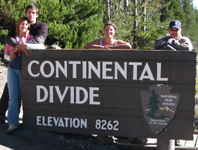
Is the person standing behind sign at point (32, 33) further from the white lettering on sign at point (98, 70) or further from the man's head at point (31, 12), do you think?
the white lettering on sign at point (98, 70)

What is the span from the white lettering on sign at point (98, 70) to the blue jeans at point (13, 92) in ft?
0.98

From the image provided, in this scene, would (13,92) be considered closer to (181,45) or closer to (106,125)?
(106,125)

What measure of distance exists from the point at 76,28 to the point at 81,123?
26.1 feet

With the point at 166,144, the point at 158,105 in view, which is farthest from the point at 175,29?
the point at 166,144

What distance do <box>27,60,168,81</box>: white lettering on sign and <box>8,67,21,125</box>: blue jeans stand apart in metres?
0.30

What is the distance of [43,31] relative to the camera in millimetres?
4367

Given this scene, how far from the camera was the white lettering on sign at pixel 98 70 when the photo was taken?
380 centimetres

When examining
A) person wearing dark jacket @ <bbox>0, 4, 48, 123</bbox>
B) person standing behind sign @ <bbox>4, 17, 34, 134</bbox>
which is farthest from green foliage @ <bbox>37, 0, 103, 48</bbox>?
person standing behind sign @ <bbox>4, 17, 34, 134</bbox>

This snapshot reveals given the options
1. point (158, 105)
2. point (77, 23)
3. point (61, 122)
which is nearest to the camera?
point (158, 105)

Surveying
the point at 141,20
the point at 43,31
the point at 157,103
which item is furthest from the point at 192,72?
the point at 141,20

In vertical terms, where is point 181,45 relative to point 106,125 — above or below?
above

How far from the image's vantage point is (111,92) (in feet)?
13.0

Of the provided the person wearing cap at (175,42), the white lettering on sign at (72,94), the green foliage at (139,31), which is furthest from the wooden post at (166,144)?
the green foliage at (139,31)

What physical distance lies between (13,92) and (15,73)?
33 centimetres
